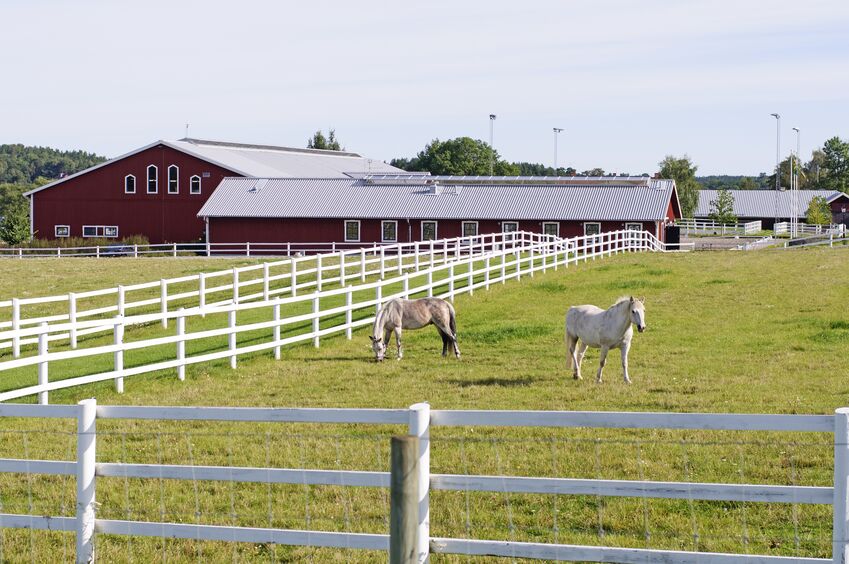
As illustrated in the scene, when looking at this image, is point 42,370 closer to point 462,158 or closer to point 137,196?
point 137,196

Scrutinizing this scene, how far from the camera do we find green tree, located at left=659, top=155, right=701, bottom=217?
106750 millimetres

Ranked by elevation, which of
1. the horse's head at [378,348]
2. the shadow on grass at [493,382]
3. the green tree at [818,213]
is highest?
the green tree at [818,213]

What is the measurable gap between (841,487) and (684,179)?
107m

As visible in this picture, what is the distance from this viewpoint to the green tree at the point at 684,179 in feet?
350

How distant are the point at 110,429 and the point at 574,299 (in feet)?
54.6

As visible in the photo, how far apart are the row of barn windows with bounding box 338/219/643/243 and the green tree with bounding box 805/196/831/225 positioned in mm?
37645

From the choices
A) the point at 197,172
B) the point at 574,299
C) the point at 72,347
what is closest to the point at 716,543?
the point at 72,347

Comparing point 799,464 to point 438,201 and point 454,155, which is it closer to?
point 438,201

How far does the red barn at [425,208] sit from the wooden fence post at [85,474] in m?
52.8

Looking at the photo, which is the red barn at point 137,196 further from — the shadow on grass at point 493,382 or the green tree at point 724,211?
the shadow on grass at point 493,382

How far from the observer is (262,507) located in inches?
369

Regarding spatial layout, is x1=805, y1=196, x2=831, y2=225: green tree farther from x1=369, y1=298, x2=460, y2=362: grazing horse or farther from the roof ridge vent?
x1=369, y1=298, x2=460, y2=362: grazing horse

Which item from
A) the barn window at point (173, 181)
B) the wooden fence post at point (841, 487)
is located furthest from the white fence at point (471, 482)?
the barn window at point (173, 181)

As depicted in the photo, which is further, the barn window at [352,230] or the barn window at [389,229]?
the barn window at [352,230]
